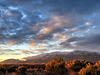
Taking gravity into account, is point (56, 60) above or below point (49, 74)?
above

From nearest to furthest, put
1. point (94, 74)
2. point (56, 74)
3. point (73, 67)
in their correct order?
point (94, 74), point (56, 74), point (73, 67)

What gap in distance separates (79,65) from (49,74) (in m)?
7.39

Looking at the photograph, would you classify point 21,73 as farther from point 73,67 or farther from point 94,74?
point 94,74

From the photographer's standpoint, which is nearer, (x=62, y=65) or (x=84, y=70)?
(x=84, y=70)

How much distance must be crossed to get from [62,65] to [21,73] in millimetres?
9461

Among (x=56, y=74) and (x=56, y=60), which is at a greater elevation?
(x=56, y=60)

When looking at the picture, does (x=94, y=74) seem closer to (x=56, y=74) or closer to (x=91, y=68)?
(x=91, y=68)

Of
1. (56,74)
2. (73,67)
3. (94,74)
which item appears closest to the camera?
(94,74)

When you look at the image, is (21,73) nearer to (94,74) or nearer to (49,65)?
(49,65)

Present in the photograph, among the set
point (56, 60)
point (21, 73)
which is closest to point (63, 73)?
point (56, 60)

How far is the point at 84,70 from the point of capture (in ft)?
70.6

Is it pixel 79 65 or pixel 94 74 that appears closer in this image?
pixel 94 74

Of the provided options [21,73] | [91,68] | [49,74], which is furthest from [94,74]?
[21,73]

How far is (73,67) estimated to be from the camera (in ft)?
91.5
